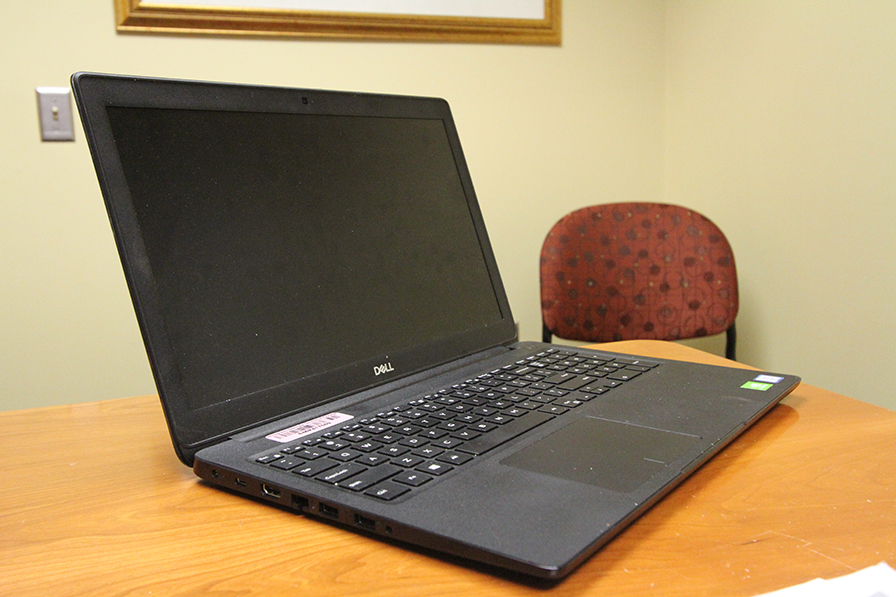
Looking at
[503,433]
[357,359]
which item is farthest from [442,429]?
[357,359]

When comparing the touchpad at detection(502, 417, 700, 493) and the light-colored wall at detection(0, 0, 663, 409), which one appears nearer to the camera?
the touchpad at detection(502, 417, 700, 493)

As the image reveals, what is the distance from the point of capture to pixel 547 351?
0.88m

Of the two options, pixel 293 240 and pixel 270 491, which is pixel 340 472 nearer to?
pixel 270 491

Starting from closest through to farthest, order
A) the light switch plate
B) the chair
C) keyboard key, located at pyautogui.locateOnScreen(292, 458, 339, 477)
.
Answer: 1. keyboard key, located at pyautogui.locateOnScreen(292, 458, 339, 477)
2. the light switch plate
3. the chair

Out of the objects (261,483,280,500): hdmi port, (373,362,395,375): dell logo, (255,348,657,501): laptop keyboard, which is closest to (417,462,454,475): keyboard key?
(255,348,657,501): laptop keyboard

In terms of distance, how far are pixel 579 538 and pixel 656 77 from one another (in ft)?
5.98

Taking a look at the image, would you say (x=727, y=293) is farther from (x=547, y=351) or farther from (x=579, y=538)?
(x=579, y=538)

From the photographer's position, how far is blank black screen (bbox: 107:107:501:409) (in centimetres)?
61

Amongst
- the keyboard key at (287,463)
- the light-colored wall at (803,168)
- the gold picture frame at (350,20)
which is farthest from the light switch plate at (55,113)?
the light-colored wall at (803,168)

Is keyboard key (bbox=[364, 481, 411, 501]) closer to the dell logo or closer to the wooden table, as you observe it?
the wooden table

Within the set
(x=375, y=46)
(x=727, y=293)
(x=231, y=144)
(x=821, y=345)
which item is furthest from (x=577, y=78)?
(x=231, y=144)

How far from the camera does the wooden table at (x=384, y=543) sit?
407mm

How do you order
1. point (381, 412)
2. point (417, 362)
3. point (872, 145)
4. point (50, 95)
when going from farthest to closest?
1. point (50, 95)
2. point (872, 145)
3. point (417, 362)
4. point (381, 412)

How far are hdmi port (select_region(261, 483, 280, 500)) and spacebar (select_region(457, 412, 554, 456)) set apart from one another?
0.14m
